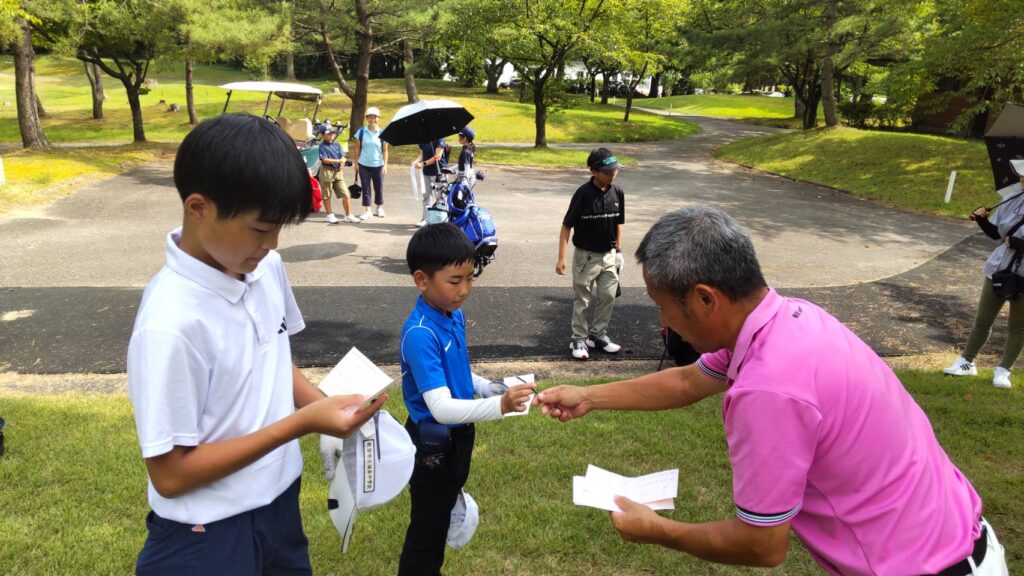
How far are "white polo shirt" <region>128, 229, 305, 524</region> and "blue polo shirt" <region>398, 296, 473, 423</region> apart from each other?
2.10 feet

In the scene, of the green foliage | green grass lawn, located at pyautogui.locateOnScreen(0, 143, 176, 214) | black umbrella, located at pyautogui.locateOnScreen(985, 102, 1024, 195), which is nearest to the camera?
black umbrella, located at pyautogui.locateOnScreen(985, 102, 1024, 195)

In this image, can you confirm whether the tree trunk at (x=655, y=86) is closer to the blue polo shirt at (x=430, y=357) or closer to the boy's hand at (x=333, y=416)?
the blue polo shirt at (x=430, y=357)

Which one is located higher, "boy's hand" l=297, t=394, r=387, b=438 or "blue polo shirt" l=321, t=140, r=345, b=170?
"boy's hand" l=297, t=394, r=387, b=438

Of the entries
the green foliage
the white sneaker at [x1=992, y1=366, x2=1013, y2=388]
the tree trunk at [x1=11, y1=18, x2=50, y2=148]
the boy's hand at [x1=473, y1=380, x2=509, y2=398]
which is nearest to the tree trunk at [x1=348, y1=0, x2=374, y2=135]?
the green foliage

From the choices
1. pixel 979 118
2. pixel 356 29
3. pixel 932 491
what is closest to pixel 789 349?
pixel 932 491

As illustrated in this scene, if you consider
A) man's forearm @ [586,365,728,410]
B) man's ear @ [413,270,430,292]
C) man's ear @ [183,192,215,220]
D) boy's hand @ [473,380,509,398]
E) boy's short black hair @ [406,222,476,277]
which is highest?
man's ear @ [183,192,215,220]

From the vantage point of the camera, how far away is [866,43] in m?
20.0

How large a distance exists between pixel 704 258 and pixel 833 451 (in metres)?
0.55

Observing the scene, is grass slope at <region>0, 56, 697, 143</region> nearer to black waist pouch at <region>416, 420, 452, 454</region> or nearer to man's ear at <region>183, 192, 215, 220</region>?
black waist pouch at <region>416, 420, 452, 454</region>

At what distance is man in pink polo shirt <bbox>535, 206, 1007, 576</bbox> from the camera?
1522mm

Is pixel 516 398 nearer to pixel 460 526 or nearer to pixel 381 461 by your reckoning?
pixel 381 461

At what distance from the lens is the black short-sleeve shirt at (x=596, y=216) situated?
5.96 m

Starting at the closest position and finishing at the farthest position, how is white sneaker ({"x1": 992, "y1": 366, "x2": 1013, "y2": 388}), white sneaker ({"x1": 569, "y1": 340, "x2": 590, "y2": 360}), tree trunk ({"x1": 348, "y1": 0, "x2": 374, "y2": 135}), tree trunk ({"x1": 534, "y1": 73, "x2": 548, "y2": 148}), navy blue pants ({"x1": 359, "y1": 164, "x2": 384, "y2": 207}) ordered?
1. white sneaker ({"x1": 992, "y1": 366, "x2": 1013, "y2": 388})
2. white sneaker ({"x1": 569, "y1": 340, "x2": 590, "y2": 360})
3. navy blue pants ({"x1": 359, "y1": 164, "x2": 384, "y2": 207})
4. tree trunk ({"x1": 348, "y1": 0, "x2": 374, "y2": 135})
5. tree trunk ({"x1": 534, "y1": 73, "x2": 548, "y2": 148})

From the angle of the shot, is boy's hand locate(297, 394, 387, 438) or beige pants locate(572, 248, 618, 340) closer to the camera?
boy's hand locate(297, 394, 387, 438)
